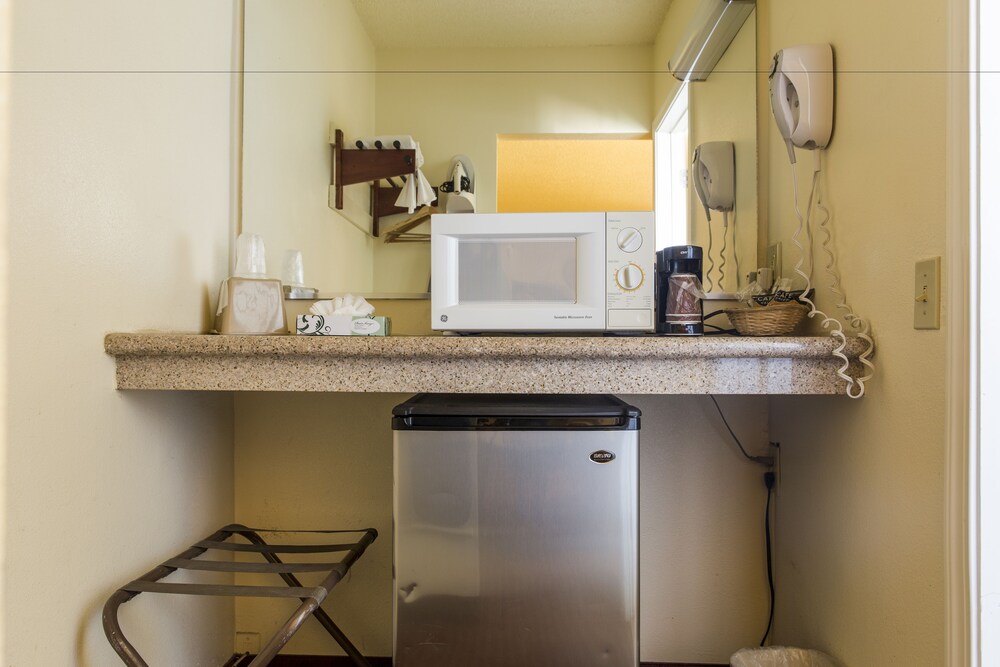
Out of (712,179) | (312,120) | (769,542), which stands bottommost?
(769,542)

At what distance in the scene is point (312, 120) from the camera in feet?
4.85

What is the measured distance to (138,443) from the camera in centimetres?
106

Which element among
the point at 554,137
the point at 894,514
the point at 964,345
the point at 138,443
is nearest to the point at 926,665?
the point at 894,514

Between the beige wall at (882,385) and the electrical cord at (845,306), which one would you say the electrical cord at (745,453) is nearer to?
the beige wall at (882,385)

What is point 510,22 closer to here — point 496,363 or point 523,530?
point 496,363

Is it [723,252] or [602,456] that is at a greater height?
[723,252]

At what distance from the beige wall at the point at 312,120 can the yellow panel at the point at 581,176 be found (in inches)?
17.3

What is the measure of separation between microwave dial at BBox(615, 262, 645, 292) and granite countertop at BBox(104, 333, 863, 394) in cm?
22

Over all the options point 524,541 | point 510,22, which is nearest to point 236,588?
point 524,541

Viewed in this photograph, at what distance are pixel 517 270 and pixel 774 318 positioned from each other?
57 cm

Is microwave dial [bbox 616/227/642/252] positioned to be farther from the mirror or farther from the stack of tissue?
the stack of tissue

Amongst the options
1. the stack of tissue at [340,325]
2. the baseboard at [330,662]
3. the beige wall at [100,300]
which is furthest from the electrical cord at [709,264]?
the beige wall at [100,300]

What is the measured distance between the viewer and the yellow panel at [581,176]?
1.43 metres

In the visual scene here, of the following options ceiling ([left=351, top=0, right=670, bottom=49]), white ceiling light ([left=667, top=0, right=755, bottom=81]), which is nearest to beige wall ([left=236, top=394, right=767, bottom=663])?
white ceiling light ([left=667, top=0, right=755, bottom=81])
